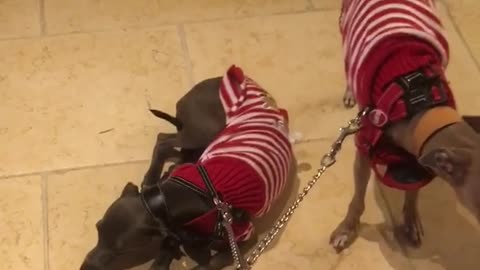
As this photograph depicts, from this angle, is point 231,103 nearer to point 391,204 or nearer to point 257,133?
point 257,133

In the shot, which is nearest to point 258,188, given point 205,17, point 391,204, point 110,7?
point 391,204

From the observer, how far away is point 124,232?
139 centimetres

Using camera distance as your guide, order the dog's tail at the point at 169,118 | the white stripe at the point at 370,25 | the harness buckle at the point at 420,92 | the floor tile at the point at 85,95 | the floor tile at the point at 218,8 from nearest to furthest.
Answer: the harness buckle at the point at 420,92 → the white stripe at the point at 370,25 → the dog's tail at the point at 169,118 → the floor tile at the point at 85,95 → the floor tile at the point at 218,8

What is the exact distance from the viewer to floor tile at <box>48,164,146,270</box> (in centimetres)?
158

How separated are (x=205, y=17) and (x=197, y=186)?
80 centimetres

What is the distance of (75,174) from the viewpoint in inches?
68.0

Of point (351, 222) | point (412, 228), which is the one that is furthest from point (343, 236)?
point (412, 228)

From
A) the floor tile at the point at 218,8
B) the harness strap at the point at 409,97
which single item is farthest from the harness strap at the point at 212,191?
the floor tile at the point at 218,8

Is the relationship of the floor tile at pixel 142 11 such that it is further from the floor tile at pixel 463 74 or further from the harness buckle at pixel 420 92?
the harness buckle at pixel 420 92

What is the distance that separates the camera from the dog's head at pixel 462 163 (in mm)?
1195

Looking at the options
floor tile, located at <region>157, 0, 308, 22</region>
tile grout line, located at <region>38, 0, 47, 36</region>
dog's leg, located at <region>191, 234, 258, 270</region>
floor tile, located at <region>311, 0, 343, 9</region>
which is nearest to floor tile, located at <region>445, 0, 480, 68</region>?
floor tile, located at <region>311, 0, 343, 9</region>

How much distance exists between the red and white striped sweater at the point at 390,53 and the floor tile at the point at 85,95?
0.58 metres

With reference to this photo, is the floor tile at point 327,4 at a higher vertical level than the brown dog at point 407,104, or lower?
lower

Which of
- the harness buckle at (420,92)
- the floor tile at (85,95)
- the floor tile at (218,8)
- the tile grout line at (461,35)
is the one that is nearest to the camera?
the harness buckle at (420,92)
